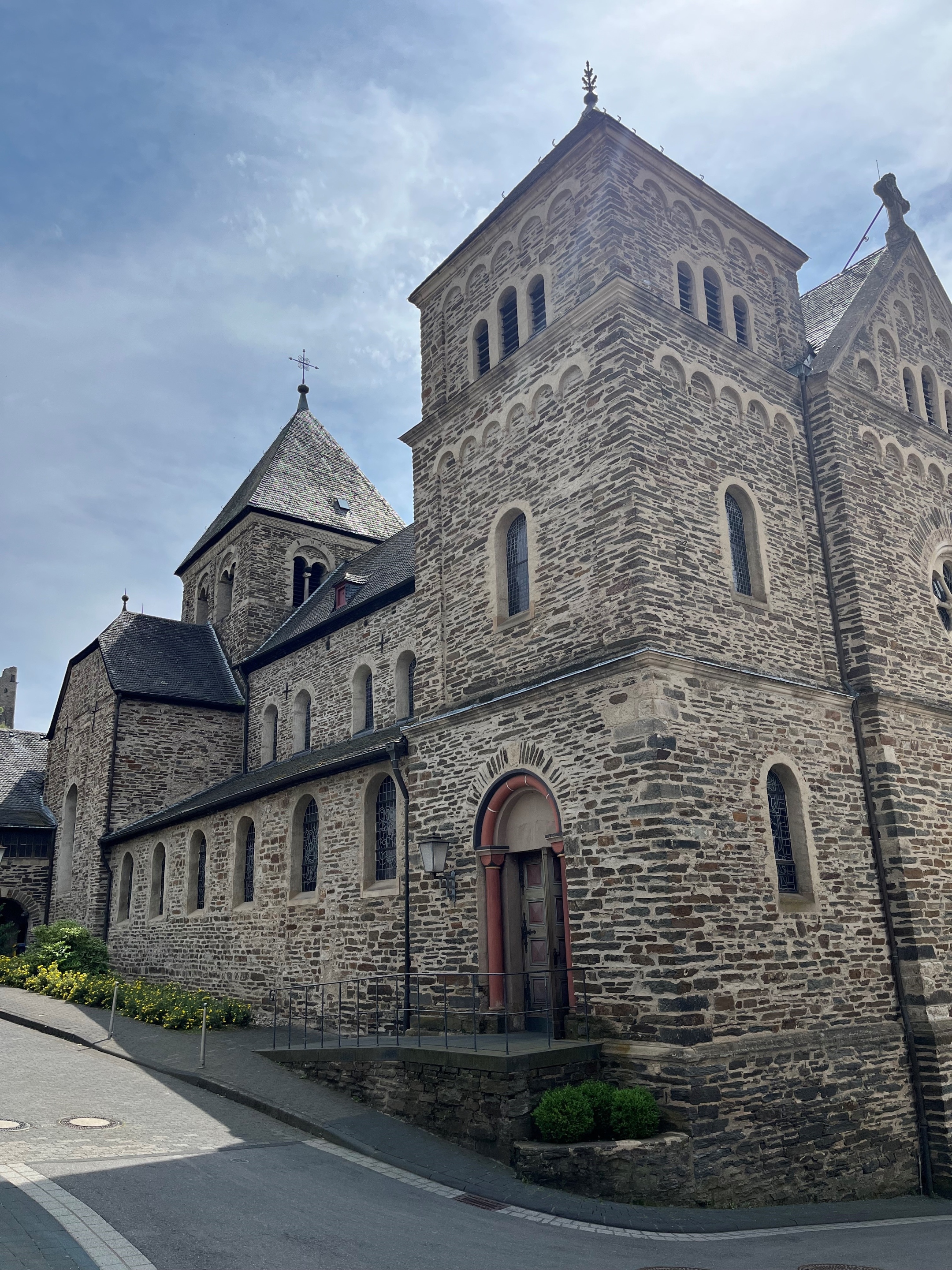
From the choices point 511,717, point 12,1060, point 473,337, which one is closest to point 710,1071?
point 511,717

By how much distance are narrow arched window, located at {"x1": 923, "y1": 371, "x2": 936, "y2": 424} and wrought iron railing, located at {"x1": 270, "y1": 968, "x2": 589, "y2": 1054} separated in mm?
13004

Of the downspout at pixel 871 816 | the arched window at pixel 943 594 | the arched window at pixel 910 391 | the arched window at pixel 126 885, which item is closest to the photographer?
the downspout at pixel 871 816

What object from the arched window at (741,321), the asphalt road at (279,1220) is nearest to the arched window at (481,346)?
the arched window at (741,321)

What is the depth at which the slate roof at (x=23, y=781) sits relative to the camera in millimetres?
30594

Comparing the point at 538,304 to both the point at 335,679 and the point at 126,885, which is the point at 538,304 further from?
the point at 126,885

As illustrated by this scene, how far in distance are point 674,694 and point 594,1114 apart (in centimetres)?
491

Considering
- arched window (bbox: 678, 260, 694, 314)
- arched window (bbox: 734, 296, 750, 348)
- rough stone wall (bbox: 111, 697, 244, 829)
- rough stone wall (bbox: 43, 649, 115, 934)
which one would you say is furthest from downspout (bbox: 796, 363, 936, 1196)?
rough stone wall (bbox: 43, 649, 115, 934)

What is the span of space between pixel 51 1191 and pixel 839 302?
19.0m

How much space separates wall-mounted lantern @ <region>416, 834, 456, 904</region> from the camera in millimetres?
14211

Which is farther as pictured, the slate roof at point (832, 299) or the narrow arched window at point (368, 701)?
the narrow arched window at point (368, 701)

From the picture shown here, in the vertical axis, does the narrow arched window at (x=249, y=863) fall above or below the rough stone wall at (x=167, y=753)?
below

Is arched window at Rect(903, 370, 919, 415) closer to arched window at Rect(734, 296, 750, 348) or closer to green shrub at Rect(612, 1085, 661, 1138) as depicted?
arched window at Rect(734, 296, 750, 348)

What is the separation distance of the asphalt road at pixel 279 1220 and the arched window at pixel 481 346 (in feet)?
39.8

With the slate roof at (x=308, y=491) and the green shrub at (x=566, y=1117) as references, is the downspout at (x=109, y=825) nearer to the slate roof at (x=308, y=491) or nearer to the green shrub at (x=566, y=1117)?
the slate roof at (x=308, y=491)
